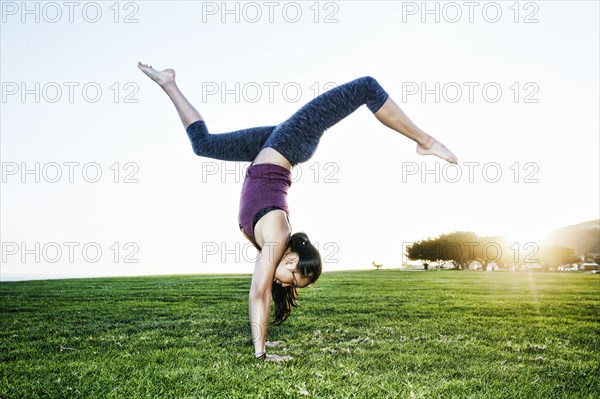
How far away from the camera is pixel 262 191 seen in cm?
467

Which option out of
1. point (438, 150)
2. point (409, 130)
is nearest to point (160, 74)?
point (409, 130)

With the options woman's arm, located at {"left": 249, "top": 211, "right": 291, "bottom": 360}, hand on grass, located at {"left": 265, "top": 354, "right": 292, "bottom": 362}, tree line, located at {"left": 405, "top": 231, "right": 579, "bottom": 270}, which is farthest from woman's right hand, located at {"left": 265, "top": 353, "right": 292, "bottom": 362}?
tree line, located at {"left": 405, "top": 231, "right": 579, "bottom": 270}

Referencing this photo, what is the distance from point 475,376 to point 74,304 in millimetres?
8393

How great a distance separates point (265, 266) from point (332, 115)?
67.1 inches

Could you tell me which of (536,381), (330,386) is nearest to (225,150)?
(330,386)

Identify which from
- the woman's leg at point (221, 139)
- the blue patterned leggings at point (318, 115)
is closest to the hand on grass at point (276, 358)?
the blue patterned leggings at point (318, 115)

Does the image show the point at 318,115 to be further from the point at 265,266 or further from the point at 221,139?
the point at 265,266

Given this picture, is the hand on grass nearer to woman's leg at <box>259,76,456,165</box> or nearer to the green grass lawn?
the green grass lawn

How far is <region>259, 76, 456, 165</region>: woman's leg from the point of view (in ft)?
15.4

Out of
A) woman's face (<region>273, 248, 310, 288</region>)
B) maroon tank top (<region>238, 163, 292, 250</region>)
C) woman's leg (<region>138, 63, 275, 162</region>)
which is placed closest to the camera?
maroon tank top (<region>238, 163, 292, 250</region>)

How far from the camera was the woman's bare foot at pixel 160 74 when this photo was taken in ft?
18.2

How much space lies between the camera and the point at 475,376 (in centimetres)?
404

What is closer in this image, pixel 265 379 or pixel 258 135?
pixel 265 379

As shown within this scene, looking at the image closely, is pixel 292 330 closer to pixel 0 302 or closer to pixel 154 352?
pixel 154 352
